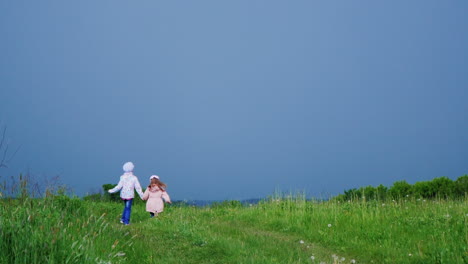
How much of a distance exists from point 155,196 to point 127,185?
1975 mm

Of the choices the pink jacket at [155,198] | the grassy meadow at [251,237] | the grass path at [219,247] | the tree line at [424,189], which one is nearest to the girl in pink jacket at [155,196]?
the pink jacket at [155,198]

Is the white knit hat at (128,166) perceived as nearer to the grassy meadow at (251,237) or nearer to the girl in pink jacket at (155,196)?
the girl in pink jacket at (155,196)

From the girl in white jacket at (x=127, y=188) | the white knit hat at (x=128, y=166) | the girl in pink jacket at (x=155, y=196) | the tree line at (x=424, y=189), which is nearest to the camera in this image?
the girl in white jacket at (x=127, y=188)

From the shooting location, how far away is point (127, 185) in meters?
17.0

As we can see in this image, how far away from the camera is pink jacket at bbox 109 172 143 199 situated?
55.4ft

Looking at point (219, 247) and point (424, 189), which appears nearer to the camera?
point (219, 247)

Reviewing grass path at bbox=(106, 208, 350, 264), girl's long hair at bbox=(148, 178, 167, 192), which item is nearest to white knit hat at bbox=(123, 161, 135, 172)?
girl's long hair at bbox=(148, 178, 167, 192)

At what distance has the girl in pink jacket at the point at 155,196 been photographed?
18672mm

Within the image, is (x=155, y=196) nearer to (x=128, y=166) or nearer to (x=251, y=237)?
(x=128, y=166)

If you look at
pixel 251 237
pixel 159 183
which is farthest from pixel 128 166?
pixel 251 237

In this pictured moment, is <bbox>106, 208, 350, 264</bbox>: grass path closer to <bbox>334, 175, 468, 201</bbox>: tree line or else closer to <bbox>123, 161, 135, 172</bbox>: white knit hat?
<bbox>123, 161, 135, 172</bbox>: white knit hat

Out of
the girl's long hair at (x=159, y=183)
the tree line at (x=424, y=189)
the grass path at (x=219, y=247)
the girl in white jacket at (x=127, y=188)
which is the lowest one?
the grass path at (x=219, y=247)

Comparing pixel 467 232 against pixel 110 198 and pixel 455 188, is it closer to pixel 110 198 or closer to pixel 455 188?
pixel 455 188

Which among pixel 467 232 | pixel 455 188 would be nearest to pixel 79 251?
pixel 467 232
